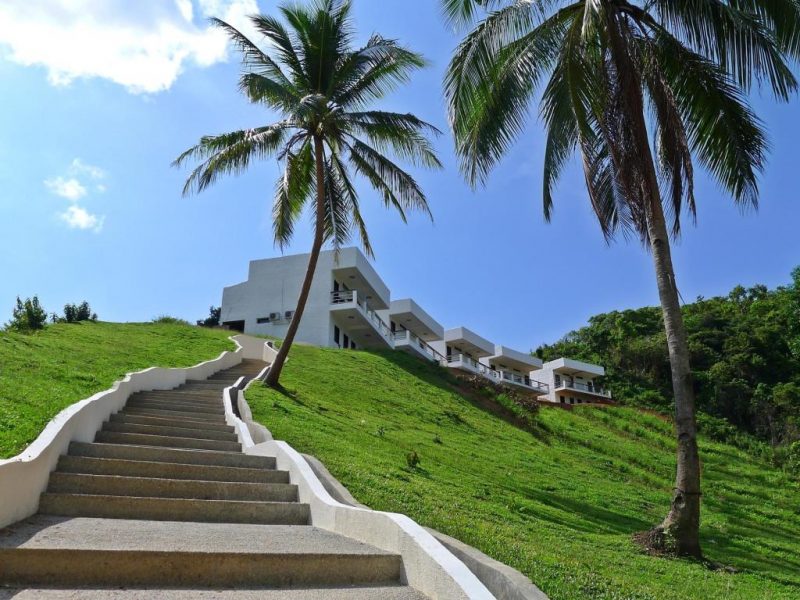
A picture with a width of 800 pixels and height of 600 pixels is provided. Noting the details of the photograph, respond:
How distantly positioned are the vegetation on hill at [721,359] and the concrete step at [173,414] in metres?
31.0

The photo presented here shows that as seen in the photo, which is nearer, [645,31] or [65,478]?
[65,478]

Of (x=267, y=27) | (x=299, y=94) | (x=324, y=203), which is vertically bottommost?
(x=324, y=203)

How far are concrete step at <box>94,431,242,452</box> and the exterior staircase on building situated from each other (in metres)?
1.02

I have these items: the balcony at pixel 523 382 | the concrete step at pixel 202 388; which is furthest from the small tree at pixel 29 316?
the balcony at pixel 523 382

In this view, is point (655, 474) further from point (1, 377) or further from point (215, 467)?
point (1, 377)

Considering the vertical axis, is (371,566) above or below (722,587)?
above

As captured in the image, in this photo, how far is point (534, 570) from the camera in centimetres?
506

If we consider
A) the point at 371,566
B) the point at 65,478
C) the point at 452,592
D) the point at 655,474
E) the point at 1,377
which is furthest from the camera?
the point at 655,474

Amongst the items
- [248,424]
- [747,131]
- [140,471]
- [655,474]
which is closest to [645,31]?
[747,131]

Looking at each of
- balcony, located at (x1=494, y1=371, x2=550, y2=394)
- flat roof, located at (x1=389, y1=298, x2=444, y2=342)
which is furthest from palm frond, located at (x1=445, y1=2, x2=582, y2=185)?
balcony, located at (x1=494, y1=371, x2=550, y2=394)

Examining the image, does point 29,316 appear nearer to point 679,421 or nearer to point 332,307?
point 332,307

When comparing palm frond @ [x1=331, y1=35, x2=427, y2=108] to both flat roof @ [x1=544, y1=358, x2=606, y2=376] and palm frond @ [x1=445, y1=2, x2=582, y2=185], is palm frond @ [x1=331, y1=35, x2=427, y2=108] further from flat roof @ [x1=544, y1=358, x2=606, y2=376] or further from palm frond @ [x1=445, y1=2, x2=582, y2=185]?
flat roof @ [x1=544, y1=358, x2=606, y2=376]

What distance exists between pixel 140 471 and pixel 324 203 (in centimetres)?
1115

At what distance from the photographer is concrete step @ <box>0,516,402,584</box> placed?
13.0ft
